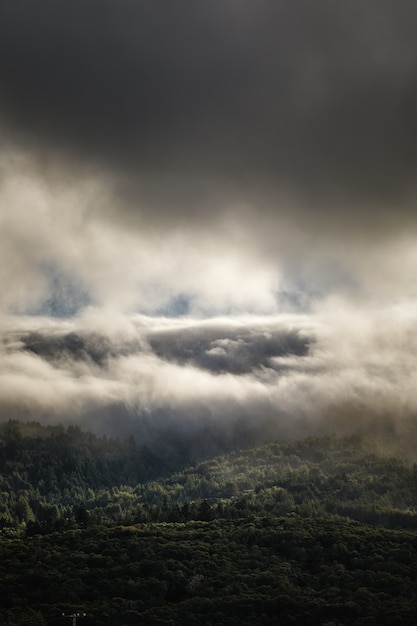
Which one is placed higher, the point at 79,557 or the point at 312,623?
the point at 79,557

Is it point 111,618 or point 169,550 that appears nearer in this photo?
point 111,618

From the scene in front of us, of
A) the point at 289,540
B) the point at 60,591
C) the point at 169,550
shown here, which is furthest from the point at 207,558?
the point at 60,591

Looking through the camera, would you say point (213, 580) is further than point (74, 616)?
Yes

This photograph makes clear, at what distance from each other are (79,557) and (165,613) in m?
35.1

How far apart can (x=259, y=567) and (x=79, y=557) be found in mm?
41598

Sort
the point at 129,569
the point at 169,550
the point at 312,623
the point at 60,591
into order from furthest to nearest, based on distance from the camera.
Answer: the point at 169,550 → the point at 129,569 → the point at 60,591 → the point at 312,623

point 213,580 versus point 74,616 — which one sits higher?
point 213,580

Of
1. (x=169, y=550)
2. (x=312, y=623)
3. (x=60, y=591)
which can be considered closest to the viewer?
(x=312, y=623)

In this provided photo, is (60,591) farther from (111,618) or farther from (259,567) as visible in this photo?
(259,567)

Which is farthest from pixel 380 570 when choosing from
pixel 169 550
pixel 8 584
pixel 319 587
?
pixel 8 584

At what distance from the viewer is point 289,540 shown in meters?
199

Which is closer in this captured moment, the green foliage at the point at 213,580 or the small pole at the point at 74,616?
the small pole at the point at 74,616

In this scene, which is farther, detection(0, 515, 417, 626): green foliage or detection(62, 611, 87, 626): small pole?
detection(0, 515, 417, 626): green foliage

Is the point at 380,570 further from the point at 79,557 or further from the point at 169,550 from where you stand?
the point at 79,557
